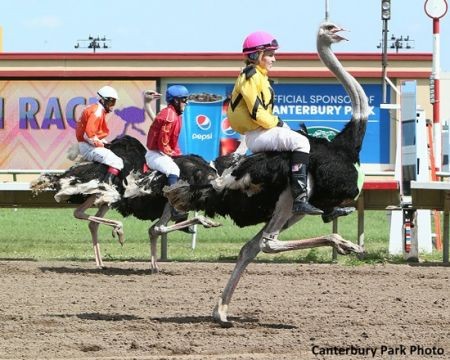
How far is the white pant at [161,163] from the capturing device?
43.7ft

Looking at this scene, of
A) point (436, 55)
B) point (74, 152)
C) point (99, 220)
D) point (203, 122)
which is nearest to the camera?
point (99, 220)

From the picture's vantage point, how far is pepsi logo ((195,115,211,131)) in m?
22.4

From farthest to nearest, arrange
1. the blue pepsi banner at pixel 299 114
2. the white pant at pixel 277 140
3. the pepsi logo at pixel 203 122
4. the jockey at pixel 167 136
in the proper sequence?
the blue pepsi banner at pixel 299 114, the pepsi logo at pixel 203 122, the jockey at pixel 167 136, the white pant at pixel 277 140

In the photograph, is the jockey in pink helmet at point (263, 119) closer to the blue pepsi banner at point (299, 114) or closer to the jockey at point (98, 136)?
the jockey at point (98, 136)

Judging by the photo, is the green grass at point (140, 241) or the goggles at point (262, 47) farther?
the green grass at point (140, 241)

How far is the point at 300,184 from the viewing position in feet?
28.2

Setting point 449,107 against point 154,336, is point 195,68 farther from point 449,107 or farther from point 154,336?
point 154,336

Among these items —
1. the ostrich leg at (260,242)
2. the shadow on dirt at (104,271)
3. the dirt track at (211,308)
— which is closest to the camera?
the dirt track at (211,308)

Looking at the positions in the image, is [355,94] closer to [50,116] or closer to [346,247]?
[346,247]

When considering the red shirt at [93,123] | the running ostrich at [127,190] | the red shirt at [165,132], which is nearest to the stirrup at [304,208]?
the running ostrich at [127,190]

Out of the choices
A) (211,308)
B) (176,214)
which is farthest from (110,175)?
(211,308)

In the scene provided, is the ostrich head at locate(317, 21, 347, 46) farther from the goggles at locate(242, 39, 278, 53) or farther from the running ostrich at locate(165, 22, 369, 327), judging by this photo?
the goggles at locate(242, 39, 278, 53)

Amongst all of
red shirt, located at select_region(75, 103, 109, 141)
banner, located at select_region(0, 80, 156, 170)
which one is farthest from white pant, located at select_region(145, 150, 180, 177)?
banner, located at select_region(0, 80, 156, 170)

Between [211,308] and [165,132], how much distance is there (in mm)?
4096
